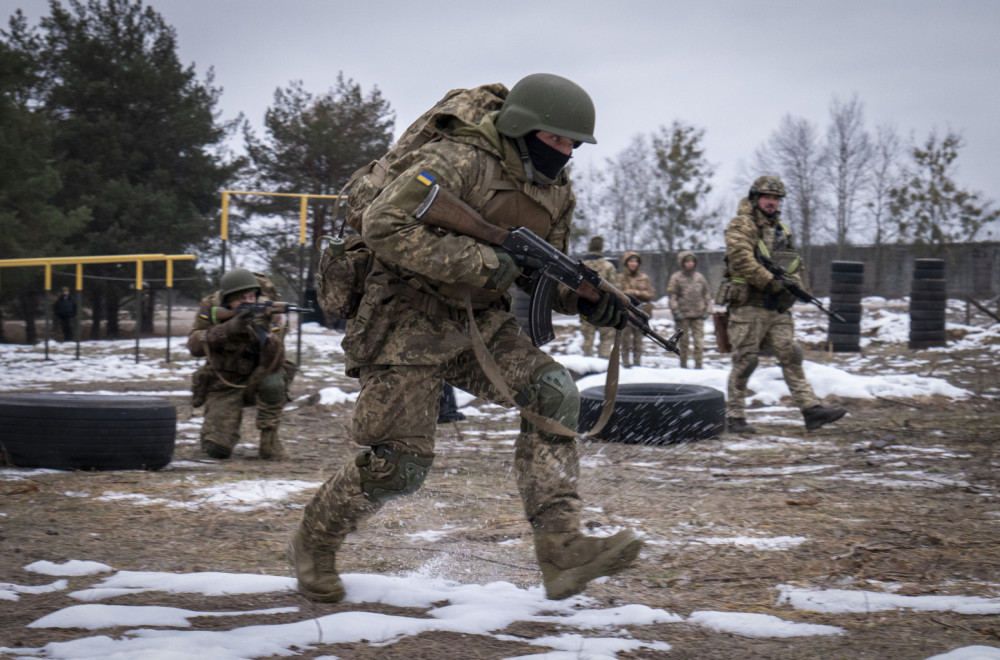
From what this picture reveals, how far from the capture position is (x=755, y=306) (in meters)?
7.59

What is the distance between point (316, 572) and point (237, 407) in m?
3.60

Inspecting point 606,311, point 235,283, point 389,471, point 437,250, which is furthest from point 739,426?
point 437,250

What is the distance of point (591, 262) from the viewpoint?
13.0m

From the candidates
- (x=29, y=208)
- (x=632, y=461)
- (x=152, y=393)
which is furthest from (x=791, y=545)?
(x=29, y=208)

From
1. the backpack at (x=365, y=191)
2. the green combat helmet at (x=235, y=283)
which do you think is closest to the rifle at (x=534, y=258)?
the backpack at (x=365, y=191)

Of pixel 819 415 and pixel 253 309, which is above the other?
pixel 253 309

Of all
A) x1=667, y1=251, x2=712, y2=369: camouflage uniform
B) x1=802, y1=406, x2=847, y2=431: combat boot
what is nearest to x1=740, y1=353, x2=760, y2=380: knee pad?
x1=802, y1=406, x2=847, y2=431: combat boot

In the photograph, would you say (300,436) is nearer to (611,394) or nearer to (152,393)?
(152,393)

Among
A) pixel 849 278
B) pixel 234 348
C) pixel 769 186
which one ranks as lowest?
pixel 234 348

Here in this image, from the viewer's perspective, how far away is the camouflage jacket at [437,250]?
3010 mm

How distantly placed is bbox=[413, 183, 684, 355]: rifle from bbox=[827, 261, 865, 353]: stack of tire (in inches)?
541

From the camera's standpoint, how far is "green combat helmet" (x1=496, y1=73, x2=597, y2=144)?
3078mm

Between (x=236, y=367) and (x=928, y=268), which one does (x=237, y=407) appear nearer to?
(x=236, y=367)

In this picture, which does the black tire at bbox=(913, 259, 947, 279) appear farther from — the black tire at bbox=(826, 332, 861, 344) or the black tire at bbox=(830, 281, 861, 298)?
the black tire at bbox=(826, 332, 861, 344)
